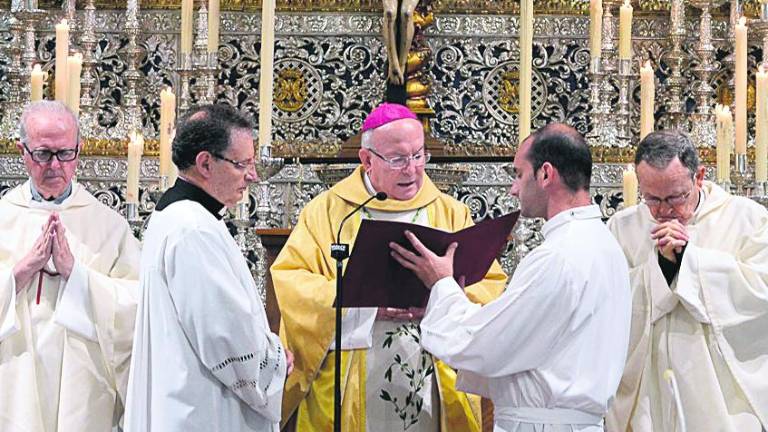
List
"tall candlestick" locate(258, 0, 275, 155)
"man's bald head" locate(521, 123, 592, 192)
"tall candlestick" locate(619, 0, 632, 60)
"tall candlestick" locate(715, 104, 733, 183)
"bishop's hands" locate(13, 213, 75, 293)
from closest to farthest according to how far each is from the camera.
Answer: "man's bald head" locate(521, 123, 592, 192) < "bishop's hands" locate(13, 213, 75, 293) < "tall candlestick" locate(258, 0, 275, 155) < "tall candlestick" locate(715, 104, 733, 183) < "tall candlestick" locate(619, 0, 632, 60)

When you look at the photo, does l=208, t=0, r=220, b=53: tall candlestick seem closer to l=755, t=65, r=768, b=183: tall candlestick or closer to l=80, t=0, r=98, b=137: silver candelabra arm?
l=80, t=0, r=98, b=137: silver candelabra arm

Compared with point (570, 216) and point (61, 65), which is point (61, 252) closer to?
point (61, 65)

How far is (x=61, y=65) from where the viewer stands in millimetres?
5395

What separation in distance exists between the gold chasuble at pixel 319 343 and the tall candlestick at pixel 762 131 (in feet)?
3.72

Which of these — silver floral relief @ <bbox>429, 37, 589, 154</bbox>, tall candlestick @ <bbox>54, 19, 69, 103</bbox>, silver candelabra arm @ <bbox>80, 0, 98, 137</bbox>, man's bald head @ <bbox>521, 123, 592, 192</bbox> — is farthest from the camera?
silver floral relief @ <bbox>429, 37, 589, 154</bbox>

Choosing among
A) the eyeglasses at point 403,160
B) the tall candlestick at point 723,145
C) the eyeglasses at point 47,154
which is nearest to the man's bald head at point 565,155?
the eyeglasses at point 403,160

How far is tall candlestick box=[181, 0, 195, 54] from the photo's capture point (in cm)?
555

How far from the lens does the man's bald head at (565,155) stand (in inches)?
172

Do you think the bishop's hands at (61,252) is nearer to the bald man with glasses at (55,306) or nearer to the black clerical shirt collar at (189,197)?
the bald man with glasses at (55,306)

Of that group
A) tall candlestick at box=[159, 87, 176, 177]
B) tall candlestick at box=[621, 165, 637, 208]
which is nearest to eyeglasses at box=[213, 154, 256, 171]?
tall candlestick at box=[159, 87, 176, 177]

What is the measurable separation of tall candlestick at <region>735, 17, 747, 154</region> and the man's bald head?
147 centimetres

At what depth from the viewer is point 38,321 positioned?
194 inches

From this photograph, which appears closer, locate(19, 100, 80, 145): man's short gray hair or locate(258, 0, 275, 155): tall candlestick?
Result: locate(19, 100, 80, 145): man's short gray hair

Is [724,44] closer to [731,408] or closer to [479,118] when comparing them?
[479,118]
